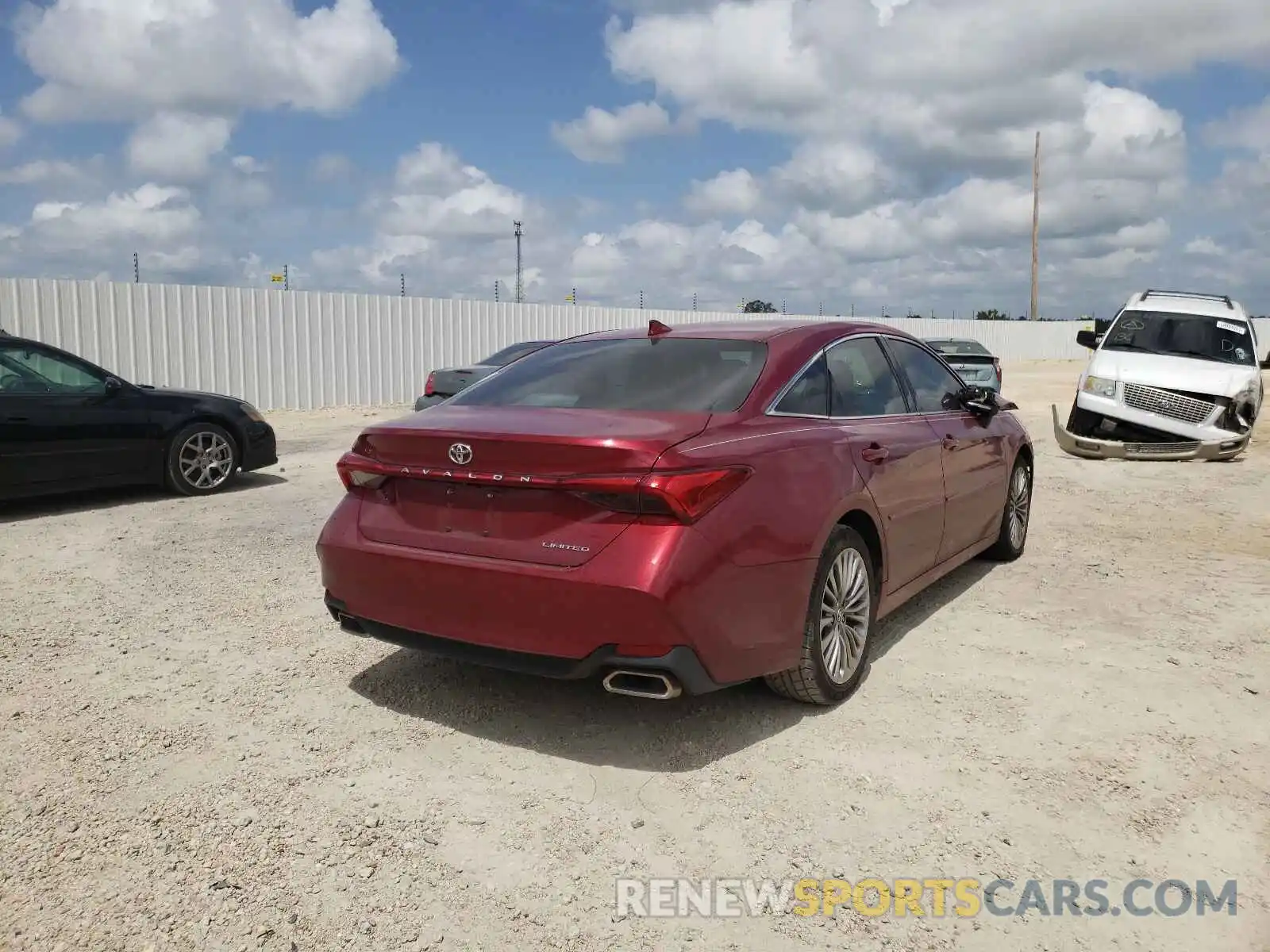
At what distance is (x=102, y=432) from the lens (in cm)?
808

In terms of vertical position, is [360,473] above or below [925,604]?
above

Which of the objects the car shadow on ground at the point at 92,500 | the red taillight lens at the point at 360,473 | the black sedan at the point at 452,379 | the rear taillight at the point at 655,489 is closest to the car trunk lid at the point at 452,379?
the black sedan at the point at 452,379

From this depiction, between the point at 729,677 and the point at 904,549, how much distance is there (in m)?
1.44

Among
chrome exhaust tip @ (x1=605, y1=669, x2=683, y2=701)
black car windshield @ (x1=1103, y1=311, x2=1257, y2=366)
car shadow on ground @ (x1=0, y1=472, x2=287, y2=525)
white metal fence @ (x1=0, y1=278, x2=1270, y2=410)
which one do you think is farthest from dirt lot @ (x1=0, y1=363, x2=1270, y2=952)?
white metal fence @ (x1=0, y1=278, x2=1270, y2=410)

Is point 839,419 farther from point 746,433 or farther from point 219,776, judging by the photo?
point 219,776

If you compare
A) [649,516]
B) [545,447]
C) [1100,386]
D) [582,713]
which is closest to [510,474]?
[545,447]

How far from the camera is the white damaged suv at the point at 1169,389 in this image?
11.1 metres

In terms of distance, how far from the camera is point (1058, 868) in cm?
277

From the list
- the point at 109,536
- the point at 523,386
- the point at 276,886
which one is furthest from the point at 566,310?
the point at 276,886

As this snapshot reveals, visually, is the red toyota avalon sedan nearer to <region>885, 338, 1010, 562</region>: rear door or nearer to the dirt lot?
the dirt lot

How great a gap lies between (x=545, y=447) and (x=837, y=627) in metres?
1.44

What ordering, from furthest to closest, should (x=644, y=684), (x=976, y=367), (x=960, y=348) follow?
(x=960, y=348) → (x=976, y=367) → (x=644, y=684)

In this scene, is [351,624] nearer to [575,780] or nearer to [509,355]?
[575,780]

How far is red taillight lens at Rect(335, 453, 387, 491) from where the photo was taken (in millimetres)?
3684
